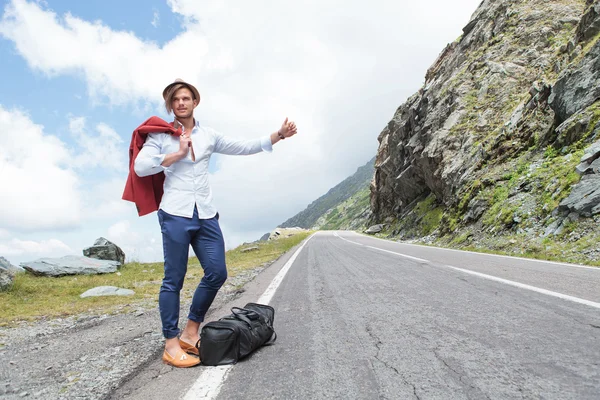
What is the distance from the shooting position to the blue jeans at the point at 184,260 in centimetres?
293

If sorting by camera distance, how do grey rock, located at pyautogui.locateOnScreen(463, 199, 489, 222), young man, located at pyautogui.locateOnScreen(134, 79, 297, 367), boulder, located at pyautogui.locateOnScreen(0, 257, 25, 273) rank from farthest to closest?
grey rock, located at pyautogui.locateOnScreen(463, 199, 489, 222), boulder, located at pyautogui.locateOnScreen(0, 257, 25, 273), young man, located at pyautogui.locateOnScreen(134, 79, 297, 367)

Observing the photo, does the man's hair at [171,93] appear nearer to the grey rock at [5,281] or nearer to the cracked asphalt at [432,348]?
the cracked asphalt at [432,348]

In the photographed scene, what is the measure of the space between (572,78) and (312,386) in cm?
1811

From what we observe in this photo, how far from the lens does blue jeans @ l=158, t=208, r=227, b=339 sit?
2.93 m

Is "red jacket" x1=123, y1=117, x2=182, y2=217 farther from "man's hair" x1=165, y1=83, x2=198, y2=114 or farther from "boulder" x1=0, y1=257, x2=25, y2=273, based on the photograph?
"boulder" x1=0, y1=257, x2=25, y2=273

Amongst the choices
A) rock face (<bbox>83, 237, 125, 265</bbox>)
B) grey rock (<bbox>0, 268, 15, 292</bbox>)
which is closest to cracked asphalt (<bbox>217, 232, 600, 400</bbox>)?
grey rock (<bbox>0, 268, 15, 292</bbox>)

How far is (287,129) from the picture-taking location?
356 centimetres

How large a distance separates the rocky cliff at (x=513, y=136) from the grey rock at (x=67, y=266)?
13.9m

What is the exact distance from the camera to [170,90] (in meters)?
3.16

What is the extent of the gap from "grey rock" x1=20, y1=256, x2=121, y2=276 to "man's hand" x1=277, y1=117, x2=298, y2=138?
10.8 metres

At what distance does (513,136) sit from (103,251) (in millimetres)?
20308

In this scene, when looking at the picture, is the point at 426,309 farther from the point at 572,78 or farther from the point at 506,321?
the point at 572,78

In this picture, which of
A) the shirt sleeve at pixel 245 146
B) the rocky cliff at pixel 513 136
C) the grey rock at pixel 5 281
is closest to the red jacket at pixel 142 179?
the shirt sleeve at pixel 245 146

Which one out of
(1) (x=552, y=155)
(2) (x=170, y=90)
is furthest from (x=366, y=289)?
(1) (x=552, y=155)
